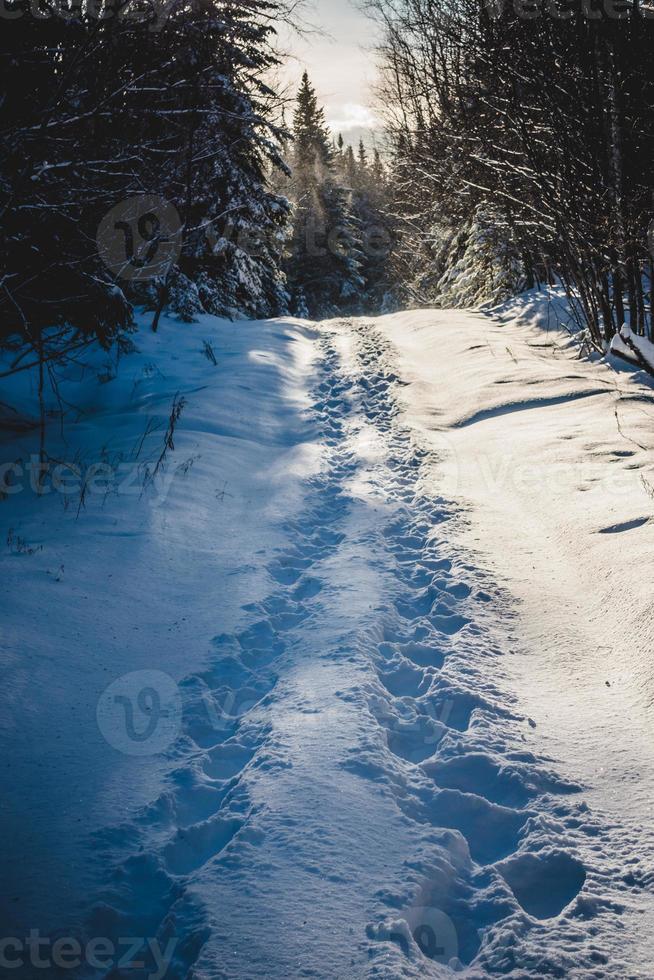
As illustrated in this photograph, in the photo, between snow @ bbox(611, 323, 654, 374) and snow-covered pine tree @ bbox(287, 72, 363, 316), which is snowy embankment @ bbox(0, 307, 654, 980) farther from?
snow-covered pine tree @ bbox(287, 72, 363, 316)

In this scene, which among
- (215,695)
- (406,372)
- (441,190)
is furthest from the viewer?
(441,190)

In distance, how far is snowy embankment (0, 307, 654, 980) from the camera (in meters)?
1.80

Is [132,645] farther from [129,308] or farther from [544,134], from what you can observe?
[544,134]

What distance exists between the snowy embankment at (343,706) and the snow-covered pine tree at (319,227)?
93.1 ft

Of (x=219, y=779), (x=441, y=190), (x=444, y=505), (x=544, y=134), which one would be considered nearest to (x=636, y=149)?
(x=544, y=134)

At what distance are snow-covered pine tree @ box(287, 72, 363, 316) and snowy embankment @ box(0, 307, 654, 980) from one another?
93.1 ft

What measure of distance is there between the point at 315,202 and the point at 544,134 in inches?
1075

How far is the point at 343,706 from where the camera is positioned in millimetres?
2619

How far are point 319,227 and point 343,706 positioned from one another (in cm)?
3250

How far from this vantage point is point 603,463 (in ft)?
14.7

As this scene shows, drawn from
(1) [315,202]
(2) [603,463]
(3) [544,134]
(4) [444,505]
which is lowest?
(4) [444,505]

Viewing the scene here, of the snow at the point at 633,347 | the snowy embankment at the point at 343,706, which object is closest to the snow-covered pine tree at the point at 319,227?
the snow at the point at 633,347

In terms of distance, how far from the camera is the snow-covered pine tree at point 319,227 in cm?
3131

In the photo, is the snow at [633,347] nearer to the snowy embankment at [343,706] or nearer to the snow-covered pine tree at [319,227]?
the snowy embankment at [343,706]
